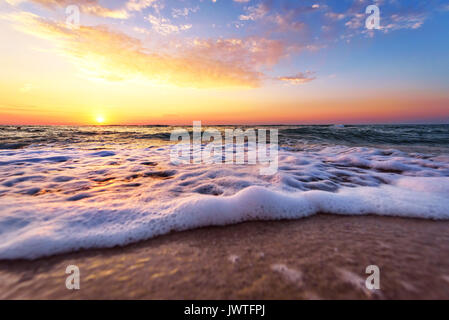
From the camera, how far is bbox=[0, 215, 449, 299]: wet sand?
1196mm

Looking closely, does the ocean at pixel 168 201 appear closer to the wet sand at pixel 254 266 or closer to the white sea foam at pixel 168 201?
the white sea foam at pixel 168 201

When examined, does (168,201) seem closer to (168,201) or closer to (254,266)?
(168,201)

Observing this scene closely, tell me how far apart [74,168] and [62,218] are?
3009 millimetres

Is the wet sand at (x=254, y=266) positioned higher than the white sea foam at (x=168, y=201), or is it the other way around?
the white sea foam at (x=168, y=201)

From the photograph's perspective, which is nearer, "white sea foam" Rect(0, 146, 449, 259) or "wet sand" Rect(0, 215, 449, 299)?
"wet sand" Rect(0, 215, 449, 299)

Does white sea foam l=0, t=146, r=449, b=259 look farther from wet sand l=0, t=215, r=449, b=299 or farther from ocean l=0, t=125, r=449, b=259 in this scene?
wet sand l=0, t=215, r=449, b=299

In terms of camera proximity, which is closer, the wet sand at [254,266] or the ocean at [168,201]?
the wet sand at [254,266]

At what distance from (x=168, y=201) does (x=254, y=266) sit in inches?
59.9

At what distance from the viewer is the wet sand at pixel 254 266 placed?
3.92 feet

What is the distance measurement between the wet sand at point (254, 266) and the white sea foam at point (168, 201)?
211 mm

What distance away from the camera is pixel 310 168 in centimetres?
435

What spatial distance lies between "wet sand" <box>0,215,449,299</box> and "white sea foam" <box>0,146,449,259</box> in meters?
0.21

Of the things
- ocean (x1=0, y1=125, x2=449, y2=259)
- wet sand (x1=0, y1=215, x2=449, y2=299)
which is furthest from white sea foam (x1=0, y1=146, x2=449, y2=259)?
wet sand (x1=0, y1=215, x2=449, y2=299)

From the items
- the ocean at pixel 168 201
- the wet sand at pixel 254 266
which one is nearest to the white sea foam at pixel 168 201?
the ocean at pixel 168 201
